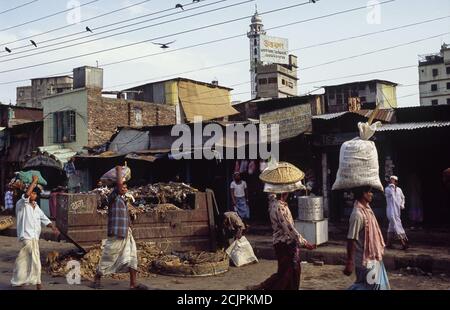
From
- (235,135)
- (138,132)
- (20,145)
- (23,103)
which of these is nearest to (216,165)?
(235,135)

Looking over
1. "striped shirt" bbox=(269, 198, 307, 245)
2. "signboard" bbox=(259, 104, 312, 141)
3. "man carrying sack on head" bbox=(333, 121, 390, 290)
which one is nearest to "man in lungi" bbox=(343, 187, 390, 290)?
"man carrying sack on head" bbox=(333, 121, 390, 290)

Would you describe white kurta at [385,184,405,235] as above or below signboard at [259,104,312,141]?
below

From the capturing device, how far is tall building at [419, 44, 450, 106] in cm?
6519

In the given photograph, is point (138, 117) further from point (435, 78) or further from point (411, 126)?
point (435, 78)

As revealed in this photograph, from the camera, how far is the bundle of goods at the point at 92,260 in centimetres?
873

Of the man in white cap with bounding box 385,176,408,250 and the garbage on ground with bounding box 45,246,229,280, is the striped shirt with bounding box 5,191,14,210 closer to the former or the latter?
the garbage on ground with bounding box 45,246,229,280

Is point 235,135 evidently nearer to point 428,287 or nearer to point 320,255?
point 320,255

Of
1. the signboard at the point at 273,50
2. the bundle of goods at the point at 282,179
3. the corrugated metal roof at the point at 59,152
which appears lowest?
the bundle of goods at the point at 282,179

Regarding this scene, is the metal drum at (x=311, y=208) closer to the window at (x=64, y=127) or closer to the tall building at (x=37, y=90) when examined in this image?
the window at (x=64, y=127)

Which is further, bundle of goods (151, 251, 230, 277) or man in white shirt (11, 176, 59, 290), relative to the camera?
bundle of goods (151, 251, 230, 277)

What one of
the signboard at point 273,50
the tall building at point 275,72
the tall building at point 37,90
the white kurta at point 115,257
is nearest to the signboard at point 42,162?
the white kurta at point 115,257

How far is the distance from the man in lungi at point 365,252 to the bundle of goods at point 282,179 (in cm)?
168

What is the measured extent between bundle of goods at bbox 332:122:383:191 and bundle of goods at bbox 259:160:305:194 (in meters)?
1.03

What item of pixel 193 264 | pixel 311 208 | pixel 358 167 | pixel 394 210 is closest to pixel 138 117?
pixel 311 208
